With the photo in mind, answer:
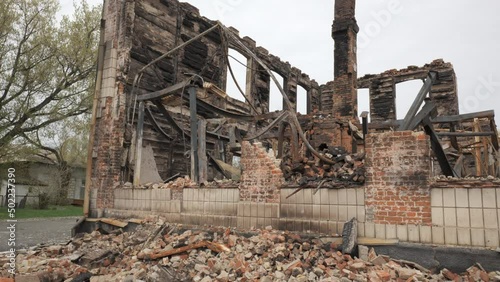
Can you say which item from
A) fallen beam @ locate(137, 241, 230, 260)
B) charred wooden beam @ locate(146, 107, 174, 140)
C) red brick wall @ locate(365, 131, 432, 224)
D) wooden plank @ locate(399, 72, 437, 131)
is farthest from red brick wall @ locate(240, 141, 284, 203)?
charred wooden beam @ locate(146, 107, 174, 140)

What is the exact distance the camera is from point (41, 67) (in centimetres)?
1806

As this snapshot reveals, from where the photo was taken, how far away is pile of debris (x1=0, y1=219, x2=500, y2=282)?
4.67m

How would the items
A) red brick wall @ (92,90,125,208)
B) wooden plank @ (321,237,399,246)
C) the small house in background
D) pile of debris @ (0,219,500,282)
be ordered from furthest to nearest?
the small house in background < red brick wall @ (92,90,125,208) < wooden plank @ (321,237,399,246) < pile of debris @ (0,219,500,282)

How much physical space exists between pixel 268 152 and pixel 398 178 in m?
2.84

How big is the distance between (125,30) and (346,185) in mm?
7931

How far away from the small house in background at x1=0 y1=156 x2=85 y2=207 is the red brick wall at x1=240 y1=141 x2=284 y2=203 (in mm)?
17218

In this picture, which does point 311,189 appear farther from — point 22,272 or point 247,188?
point 22,272

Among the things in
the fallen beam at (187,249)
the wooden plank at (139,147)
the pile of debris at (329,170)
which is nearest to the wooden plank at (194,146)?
the wooden plank at (139,147)

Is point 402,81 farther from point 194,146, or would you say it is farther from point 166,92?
point 194,146

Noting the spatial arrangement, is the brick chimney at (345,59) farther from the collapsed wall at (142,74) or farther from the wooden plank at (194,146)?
the wooden plank at (194,146)

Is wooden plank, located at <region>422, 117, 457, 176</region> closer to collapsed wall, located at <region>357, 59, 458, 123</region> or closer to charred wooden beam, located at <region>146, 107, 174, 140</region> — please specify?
charred wooden beam, located at <region>146, 107, 174, 140</region>

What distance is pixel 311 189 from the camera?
19.6 feet

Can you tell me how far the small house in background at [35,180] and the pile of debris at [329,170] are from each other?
59.3 ft

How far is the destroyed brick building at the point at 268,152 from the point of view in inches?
196
